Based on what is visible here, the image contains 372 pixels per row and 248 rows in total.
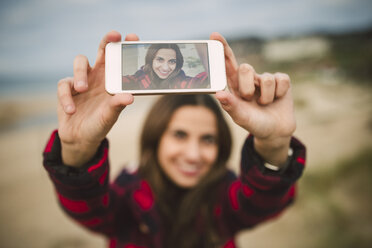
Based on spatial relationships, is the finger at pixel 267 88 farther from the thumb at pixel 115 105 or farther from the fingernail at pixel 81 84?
the fingernail at pixel 81 84

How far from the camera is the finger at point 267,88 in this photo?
1.17 metres

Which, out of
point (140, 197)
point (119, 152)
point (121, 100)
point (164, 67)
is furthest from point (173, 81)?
point (119, 152)

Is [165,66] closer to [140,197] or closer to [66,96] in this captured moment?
[66,96]

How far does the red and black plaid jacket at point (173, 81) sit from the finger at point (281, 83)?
380 mm

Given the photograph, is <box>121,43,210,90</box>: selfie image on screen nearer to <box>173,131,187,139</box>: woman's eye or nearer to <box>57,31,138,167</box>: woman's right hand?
<box>57,31,138,167</box>: woman's right hand

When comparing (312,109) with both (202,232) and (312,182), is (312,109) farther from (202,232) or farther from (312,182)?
(202,232)

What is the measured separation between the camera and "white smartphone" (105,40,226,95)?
116 centimetres

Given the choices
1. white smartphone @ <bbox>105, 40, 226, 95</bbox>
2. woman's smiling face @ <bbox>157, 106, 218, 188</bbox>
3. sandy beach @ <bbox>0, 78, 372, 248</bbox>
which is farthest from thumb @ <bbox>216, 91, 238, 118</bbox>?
sandy beach @ <bbox>0, 78, 372, 248</bbox>

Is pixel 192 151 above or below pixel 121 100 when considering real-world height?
below

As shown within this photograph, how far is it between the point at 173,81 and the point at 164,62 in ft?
0.43

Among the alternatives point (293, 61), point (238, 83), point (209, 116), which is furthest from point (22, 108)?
point (293, 61)

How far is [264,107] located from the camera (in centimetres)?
124

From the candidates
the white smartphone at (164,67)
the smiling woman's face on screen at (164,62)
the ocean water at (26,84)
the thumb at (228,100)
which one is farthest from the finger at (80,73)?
the ocean water at (26,84)

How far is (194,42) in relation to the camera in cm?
125
